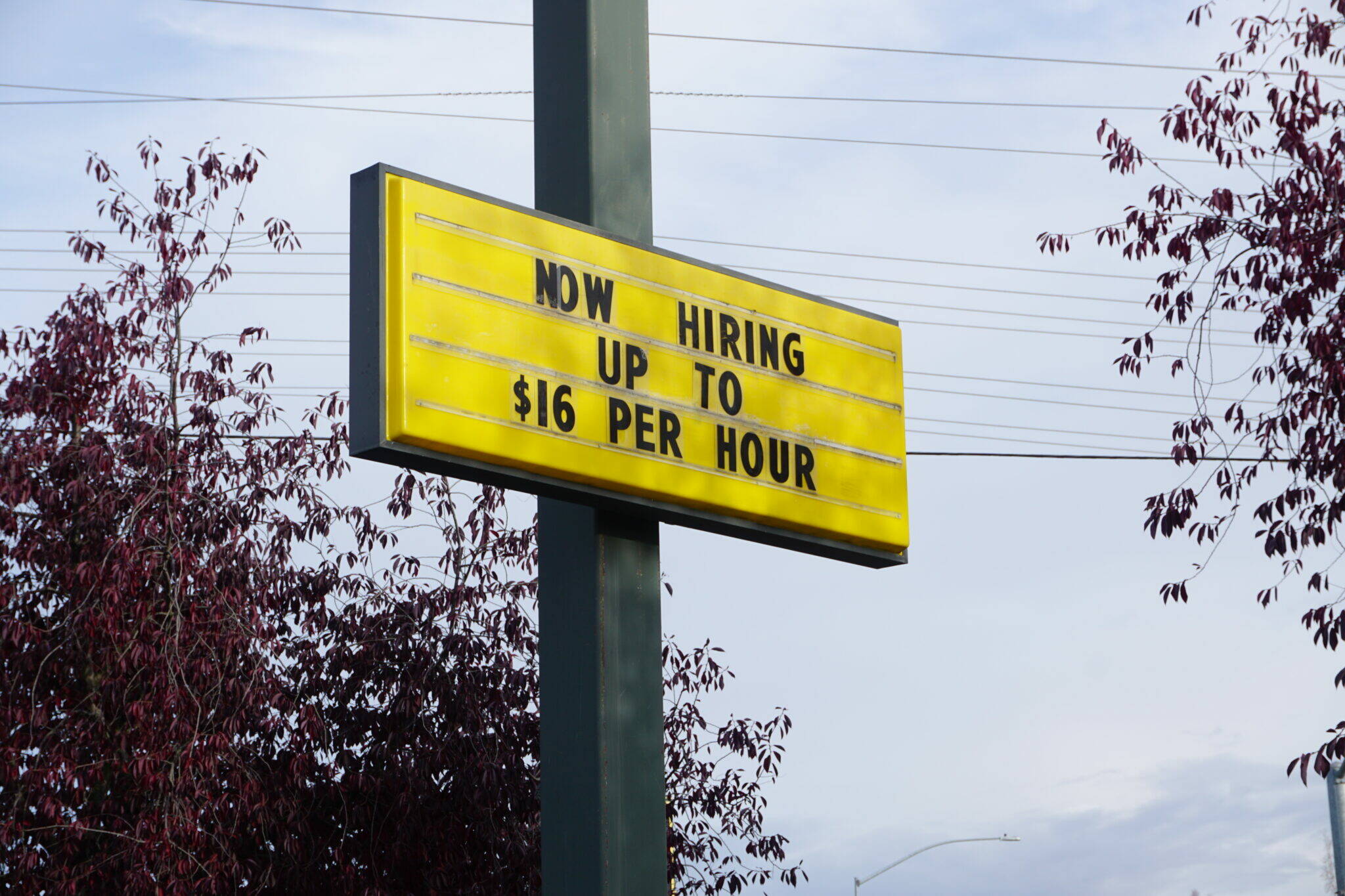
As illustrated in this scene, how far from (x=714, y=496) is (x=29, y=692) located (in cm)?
725

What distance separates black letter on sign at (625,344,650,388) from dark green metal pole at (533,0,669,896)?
446 millimetres

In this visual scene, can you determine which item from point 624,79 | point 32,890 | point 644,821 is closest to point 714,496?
point 644,821

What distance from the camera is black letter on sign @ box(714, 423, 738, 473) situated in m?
5.78

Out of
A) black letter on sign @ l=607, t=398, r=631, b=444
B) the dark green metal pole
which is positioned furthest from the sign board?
the dark green metal pole

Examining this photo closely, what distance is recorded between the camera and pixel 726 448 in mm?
5812

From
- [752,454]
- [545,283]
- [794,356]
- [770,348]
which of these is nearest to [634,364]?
[545,283]

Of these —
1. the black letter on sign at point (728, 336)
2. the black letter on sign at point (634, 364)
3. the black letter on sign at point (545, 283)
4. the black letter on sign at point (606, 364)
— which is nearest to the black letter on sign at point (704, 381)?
the black letter on sign at point (728, 336)

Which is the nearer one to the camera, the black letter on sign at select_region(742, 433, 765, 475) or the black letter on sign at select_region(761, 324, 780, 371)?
the black letter on sign at select_region(742, 433, 765, 475)

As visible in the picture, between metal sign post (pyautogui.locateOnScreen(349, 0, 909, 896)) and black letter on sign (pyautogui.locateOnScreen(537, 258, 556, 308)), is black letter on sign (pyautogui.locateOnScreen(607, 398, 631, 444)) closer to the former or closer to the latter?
metal sign post (pyautogui.locateOnScreen(349, 0, 909, 896))

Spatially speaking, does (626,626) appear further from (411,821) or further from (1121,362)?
(411,821)

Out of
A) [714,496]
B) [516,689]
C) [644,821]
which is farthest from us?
[516,689]

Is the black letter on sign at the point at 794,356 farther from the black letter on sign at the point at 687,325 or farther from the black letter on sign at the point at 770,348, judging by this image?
the black letter on sign at the point at 687,325

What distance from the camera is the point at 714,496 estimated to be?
5684mm

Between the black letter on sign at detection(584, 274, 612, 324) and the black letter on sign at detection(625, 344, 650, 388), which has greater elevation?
the black letter on sign at detection(584, 274, 612, 324)
